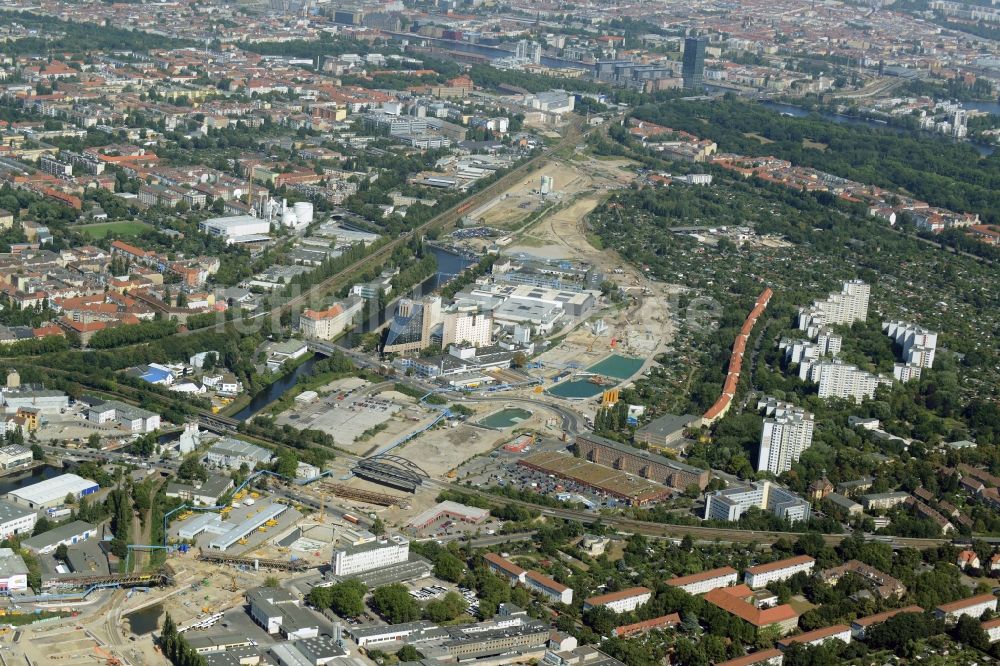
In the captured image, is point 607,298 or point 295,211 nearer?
point 607,298

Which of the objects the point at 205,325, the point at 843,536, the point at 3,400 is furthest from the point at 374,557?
the point at 205,325

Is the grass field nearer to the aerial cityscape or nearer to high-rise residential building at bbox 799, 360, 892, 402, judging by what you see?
the aerial cityscape

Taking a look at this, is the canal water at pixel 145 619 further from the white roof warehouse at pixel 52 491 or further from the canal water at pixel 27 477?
the canal water at pixel 27 477

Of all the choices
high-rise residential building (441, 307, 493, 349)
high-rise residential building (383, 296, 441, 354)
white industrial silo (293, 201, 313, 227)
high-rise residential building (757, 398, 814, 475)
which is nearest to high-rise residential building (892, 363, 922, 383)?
high-rise residential building (757, 398, 814, 475)

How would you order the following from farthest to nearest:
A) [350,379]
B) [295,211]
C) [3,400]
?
[295,211] → [350,379] → [3,400]

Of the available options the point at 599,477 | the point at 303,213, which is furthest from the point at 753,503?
the point at 303,213

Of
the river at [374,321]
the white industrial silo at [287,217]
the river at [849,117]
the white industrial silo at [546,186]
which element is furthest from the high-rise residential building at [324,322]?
the river at [849,117]

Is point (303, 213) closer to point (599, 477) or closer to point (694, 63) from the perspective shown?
point (599, 477)

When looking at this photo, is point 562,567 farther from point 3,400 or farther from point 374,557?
point 3,400
